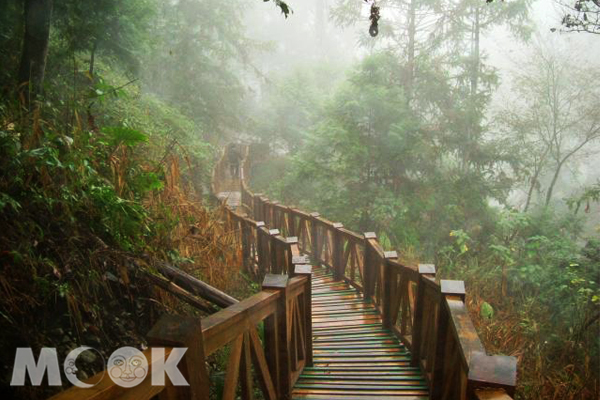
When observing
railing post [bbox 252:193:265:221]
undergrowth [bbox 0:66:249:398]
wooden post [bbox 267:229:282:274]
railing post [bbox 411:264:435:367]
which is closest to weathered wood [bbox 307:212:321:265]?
wooden post [bbox 267:229:282:274]

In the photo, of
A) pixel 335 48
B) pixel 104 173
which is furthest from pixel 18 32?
pixel 335 48

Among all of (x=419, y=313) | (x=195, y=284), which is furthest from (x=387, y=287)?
(x=195, y=284)

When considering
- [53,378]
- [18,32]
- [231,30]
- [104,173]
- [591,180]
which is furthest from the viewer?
[591,180]

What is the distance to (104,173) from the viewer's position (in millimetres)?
4277

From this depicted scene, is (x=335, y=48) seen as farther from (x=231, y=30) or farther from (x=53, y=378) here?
(x=53, y=378)

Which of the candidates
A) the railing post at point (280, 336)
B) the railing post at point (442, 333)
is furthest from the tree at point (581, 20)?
the railing post at point (280, 336)

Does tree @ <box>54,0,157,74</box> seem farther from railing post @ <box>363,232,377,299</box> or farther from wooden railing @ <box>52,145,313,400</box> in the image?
railing post @ <box>363,232,377,299</box>

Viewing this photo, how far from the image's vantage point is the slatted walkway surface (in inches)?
150

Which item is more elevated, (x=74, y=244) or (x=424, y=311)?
(x=74, y=244)

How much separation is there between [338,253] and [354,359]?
303 centimetres

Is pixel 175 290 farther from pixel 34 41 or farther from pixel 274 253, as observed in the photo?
pixel 34 41

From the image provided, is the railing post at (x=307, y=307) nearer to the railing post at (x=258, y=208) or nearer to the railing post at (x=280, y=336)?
the railing post at (x=280, y=336)

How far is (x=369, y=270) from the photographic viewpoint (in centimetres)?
629

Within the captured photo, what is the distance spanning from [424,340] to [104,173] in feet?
13.3
